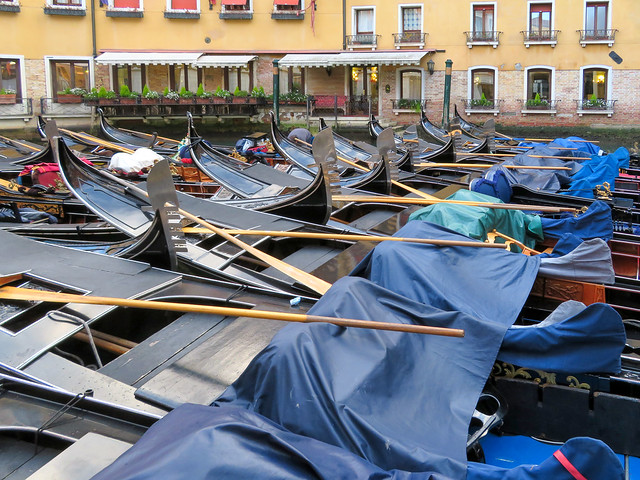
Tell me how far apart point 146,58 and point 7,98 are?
2356 millimetres

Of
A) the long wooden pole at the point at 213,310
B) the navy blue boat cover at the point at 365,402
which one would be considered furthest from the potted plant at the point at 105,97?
the navy blue boat cover at the point at 365,402

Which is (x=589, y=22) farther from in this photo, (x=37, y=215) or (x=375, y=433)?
(x=375, y=433)

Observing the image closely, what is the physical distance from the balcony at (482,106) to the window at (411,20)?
1.53 metres

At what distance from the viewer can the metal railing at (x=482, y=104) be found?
39.2 feet

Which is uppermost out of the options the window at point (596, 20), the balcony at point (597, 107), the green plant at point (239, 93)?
the window at point (596, 20)

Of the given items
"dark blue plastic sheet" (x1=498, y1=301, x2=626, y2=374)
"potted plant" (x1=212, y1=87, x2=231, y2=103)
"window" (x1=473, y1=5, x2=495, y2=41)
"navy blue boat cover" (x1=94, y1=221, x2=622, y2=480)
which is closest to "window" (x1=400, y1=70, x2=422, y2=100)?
"window" (x1=473, y1=5, x2=495, y2=41)

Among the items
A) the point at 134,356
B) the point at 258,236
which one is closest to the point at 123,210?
the point at 258,236

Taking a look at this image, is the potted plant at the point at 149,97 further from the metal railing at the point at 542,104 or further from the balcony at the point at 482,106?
the metal railing at the point at 542,104

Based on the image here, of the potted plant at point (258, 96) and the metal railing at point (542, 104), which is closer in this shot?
the metal railing at point (542, 104)

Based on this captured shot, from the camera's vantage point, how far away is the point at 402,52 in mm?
11977

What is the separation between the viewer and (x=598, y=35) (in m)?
11.3

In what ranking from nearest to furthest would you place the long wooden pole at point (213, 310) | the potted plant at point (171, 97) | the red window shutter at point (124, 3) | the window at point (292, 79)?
1. the long wooden pole at point (213, 310)
2. the potted plant at point (171, 97)
3. the red window shutter at point (124, 3)
4. the window at point (292, 79)

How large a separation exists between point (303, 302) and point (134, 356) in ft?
1.97

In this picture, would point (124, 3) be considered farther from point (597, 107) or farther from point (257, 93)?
point (597, 107)
